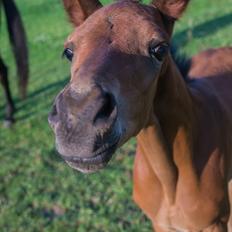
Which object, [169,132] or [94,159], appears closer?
[94,159]

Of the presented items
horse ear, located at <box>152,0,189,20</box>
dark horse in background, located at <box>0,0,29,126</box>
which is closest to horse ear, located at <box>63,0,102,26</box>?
horse ear, located at <box>152,0,189,20</box>

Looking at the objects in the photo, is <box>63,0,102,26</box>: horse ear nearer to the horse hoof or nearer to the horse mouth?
the horse mouth

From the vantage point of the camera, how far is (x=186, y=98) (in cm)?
236

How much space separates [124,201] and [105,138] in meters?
2.11

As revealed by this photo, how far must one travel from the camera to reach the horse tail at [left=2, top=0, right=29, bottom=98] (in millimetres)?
5320

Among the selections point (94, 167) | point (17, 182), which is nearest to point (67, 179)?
point (17, 182)

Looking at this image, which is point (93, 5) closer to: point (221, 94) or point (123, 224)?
point (221, 94)

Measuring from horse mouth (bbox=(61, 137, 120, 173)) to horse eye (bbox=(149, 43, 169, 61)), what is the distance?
15.5 inches

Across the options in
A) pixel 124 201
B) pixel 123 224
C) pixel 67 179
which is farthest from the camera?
pixel 67 179

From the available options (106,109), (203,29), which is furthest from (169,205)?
(203,29)

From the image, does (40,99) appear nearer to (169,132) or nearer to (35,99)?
(35,99)

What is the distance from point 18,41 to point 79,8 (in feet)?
10.3

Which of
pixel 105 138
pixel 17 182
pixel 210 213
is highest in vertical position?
pixel 105 138

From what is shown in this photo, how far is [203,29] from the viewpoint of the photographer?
9.08 m
